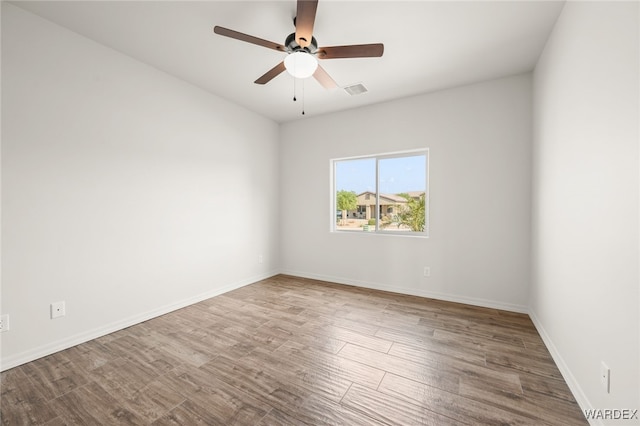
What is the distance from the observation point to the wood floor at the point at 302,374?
1519mm

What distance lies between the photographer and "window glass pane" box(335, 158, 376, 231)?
161 inches

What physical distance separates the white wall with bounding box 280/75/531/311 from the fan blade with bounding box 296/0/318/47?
212 centimetres

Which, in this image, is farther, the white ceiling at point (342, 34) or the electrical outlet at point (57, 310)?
the electrical outlet at point (57, 310)

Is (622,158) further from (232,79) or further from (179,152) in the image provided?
(179,152)

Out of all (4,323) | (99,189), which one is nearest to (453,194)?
(99,189)

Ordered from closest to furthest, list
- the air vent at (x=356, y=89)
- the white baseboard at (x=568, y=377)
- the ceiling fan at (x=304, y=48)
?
the white baseboard at (x=568, y=377)
the ceiling fan at (x=304, y=48)
the air vent at (x=356, y=89)

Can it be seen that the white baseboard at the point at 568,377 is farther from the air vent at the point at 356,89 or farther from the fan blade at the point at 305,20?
the air vent at the point at 356,89

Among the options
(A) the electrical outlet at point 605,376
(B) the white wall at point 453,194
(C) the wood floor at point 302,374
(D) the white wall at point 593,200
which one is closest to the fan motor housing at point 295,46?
(D) the white wall at point 593,200

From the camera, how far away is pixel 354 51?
1.97 meters

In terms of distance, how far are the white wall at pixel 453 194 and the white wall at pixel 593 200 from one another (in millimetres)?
667

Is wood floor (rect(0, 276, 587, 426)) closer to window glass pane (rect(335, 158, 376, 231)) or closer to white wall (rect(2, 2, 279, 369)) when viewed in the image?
white wall (rect(2, 2, 279, 369))

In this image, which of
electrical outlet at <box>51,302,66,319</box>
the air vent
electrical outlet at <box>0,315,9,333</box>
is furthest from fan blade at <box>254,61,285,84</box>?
electrical outlet at <box>0,315,9,333</box>

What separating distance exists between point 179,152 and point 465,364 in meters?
3.59

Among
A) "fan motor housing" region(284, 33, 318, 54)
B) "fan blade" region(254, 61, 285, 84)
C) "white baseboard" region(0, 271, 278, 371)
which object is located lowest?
"white baseboard" region(0, 271, 278, 371)
